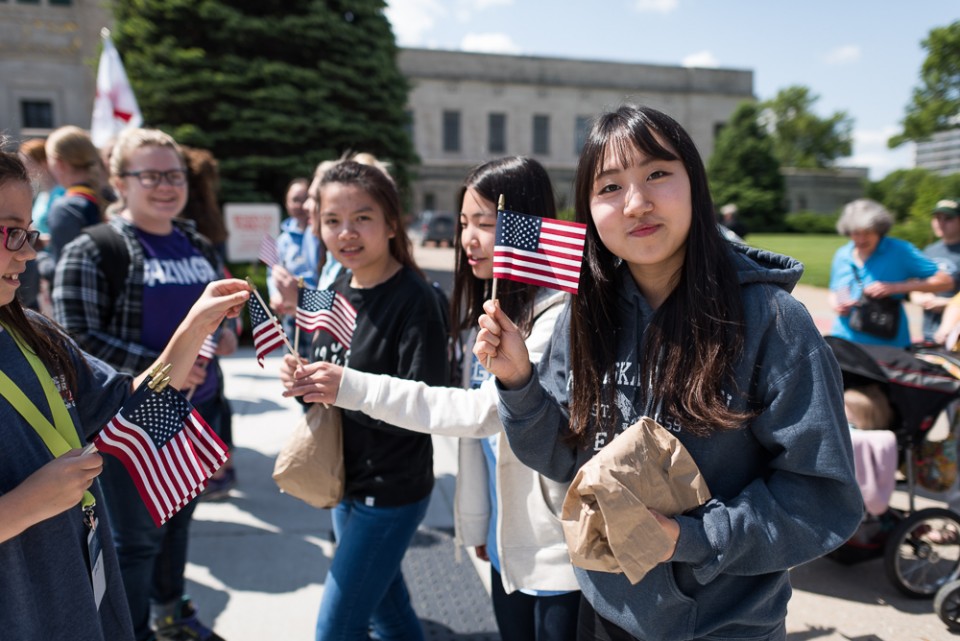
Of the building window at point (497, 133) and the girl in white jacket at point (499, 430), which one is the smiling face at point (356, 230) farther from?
the building window at point (497, 133)

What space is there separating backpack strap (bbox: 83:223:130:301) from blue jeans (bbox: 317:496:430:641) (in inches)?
53.2

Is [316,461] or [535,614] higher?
[316,461]

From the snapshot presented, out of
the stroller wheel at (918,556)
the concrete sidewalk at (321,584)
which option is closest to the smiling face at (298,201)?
the concrete sidewalk at (321,584)

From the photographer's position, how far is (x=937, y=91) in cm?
4034

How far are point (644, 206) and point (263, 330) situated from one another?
1.41 metres

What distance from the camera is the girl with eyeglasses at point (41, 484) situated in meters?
1.37

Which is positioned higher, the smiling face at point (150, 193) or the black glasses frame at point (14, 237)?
the smiling face at point (150, 193)

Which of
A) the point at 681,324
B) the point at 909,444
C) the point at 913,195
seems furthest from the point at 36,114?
the point at 913,195

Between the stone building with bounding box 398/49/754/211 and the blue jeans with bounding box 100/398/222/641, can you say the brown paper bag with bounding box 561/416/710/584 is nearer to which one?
the blue jeans with bounding box 100/398/222/641

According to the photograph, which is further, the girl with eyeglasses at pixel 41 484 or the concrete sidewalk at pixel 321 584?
the concrete sidewalk at pixel 321 584

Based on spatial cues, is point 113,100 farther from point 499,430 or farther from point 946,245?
point 946,245

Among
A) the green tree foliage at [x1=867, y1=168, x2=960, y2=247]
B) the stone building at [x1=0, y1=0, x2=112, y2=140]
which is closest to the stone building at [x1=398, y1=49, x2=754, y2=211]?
the green tree foliage at [x1=867, y1=168, x2=960, y2=247]

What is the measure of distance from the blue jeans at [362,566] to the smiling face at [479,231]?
0.90 meters

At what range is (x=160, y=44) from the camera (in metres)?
13.9
